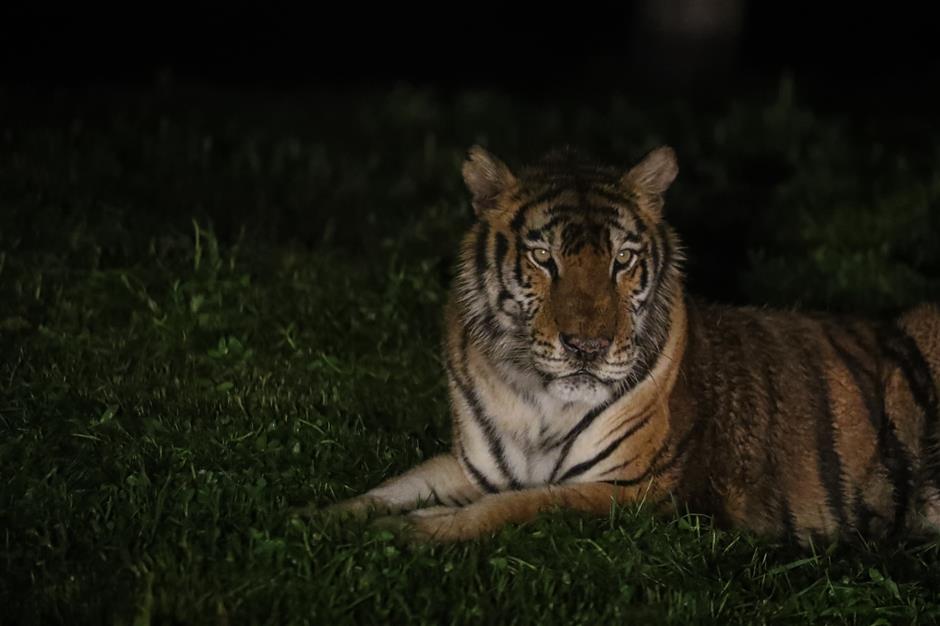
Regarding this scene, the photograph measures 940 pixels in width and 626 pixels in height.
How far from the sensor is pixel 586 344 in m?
4.92

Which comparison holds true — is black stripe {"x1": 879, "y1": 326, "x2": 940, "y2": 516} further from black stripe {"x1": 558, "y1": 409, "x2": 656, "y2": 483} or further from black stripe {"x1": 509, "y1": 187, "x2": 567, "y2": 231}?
black stripe {"x1": 509, "y1": 187, "x2": 567, "y2": 231}

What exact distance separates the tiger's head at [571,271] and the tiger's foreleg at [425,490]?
430 millimetres

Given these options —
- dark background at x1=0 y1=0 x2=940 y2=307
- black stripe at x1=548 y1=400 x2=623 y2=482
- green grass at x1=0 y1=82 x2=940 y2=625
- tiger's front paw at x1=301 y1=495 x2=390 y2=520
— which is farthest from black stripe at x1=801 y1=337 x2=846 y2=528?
dark background at x1=0 y1=0 x2=940 y2=307

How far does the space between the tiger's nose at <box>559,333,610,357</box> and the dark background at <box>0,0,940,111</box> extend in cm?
845

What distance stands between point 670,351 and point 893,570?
39.4 inches

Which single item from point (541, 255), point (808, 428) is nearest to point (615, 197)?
point (541, 255)

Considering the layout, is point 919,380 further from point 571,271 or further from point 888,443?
point 571,271

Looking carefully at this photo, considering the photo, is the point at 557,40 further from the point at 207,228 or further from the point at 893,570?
the point at 893,570

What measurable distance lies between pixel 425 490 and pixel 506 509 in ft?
1.58

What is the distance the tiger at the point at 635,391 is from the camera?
5.02 m

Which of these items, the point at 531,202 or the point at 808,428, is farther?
the point at 808,428

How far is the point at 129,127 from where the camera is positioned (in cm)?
1018

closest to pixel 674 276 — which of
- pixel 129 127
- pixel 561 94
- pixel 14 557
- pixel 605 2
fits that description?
pixel 14 557

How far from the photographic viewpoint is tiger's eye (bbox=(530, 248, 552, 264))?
512 cm
